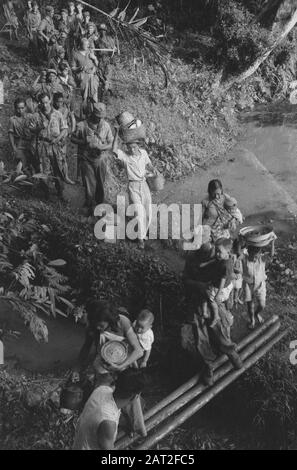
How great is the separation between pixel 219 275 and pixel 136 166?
80.1 inches

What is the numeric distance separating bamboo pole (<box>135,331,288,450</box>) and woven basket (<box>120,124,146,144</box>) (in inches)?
118

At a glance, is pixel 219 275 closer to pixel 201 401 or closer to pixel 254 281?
pixel 254 281

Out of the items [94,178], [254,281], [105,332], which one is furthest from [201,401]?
[94,178]

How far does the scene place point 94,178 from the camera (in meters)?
9.18

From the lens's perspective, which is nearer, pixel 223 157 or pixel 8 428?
pixel 8 428

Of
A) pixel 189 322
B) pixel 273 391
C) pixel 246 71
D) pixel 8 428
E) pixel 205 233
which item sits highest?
pixel 246 71

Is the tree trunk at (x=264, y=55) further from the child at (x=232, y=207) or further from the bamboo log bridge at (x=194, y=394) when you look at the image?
the bamboo log bridge at (x=194, y=394)

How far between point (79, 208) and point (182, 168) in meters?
2.50

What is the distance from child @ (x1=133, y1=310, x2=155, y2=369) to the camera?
659cm

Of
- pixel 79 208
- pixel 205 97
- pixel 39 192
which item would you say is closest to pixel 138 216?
pixel 79 208

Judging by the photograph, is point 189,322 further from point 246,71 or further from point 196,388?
point 246,71

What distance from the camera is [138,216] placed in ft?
28.6

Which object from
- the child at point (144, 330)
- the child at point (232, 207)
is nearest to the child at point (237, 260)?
the child at point (232, 207)
